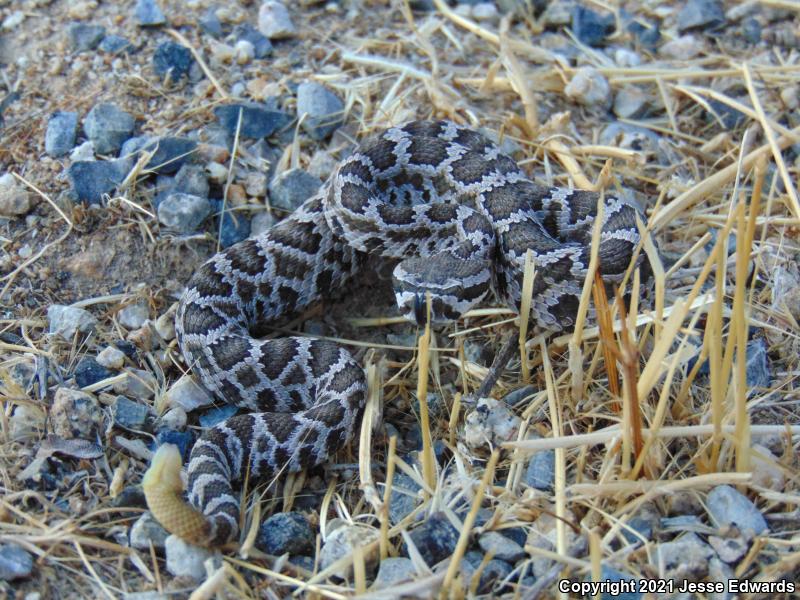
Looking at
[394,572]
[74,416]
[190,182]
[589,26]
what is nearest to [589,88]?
[589,26]

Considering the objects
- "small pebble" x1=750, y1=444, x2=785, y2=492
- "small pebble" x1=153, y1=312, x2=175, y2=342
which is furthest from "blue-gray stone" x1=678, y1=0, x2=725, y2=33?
"small pebble" x1=153, y1=312, x2=175, y2=342

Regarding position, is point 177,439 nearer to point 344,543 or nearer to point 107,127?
point 344,543

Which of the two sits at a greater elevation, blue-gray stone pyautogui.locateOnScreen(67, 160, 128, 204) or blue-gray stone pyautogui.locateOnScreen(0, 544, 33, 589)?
blue-gray stone pyautogui.locateOnScreen(67, 160, 128, 204)

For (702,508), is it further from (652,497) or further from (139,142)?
(139,142)

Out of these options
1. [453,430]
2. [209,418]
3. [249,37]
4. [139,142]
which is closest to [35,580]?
[209,418]

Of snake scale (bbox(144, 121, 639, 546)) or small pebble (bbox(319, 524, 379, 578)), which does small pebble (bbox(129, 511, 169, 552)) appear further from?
small pebble (bbox(319, 524, 379, 578))
